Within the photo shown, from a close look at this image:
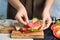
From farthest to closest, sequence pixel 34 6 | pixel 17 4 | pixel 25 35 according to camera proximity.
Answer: pixel 34 6
pixel 17 4
pixel 25 35

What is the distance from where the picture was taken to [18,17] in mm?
1007

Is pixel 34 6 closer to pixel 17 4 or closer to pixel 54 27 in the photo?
pixel 17 4

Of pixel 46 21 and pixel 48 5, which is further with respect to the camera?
pixel 48 5

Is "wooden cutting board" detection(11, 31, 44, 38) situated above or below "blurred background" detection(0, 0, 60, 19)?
below

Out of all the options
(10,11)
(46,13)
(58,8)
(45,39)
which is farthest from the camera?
(58,8)

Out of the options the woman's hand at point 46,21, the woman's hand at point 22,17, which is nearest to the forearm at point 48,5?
the woman's hand at point 46,21

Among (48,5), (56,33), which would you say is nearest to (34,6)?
(48,5)

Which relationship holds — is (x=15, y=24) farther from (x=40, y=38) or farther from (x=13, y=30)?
(x=40, y=38)

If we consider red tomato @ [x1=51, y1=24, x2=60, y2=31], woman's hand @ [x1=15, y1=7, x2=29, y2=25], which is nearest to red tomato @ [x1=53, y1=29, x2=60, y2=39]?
red tomato @ [x1=51, y1=24, x2=60, y2=31]

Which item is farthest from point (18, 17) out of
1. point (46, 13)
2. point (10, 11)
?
point (10, 11)

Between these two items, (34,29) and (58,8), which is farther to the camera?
(58,8)

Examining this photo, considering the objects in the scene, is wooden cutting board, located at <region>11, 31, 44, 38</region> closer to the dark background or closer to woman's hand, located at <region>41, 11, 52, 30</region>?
woman's hand, located at <region>41, 11, 52, 30</region>

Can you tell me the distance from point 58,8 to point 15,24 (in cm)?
65

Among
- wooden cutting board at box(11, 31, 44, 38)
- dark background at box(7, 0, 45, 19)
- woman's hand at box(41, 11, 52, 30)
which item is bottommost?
wooden cutting board at box(11, 31, 44, 38)
